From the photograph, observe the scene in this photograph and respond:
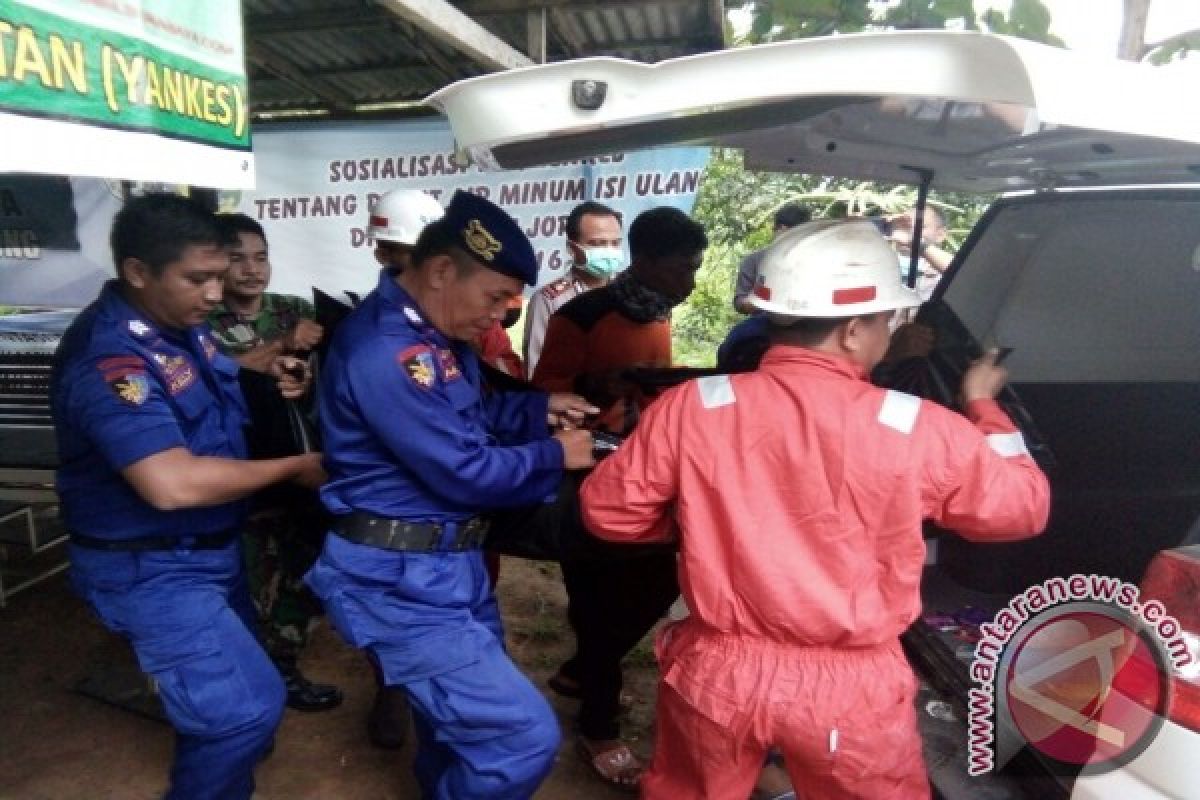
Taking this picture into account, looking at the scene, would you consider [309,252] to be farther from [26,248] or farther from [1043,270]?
[1043,270]

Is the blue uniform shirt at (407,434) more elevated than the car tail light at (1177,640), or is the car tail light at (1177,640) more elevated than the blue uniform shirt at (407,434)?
the blue uniform shirt at (407,434)

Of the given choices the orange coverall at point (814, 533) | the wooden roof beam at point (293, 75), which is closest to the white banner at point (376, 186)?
the wooden roof beam at point (293, 75)

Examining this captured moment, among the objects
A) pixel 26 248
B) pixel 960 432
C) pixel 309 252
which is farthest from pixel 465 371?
pixel 309 252

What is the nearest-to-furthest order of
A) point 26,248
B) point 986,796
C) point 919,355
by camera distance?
point 986,796 → point 919,355 → point 26,248

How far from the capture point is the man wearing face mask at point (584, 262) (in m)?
4.21

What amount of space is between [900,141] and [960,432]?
51.4 inches

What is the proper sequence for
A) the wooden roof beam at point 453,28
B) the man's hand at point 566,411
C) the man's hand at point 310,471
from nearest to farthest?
the man's hand at point 310,471 → the man's hand at point 566,411 → the wooden roof beam at point 453,28

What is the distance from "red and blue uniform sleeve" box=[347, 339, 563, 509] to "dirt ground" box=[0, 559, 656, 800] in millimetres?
1384

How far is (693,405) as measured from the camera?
172 cm

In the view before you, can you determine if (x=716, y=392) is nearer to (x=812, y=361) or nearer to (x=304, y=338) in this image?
(x=812, y=361)

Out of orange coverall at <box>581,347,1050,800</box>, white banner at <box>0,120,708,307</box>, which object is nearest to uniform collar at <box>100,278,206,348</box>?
orange coverall at <box>581,347,1050,800</box>

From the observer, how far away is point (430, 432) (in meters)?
1.95

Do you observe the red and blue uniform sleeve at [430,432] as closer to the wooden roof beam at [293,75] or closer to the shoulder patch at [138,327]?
the shoulder patch at [138,327]

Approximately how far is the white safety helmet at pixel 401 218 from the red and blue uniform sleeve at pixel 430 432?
224 cm
